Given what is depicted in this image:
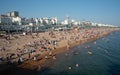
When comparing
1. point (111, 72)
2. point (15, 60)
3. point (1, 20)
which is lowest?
point (111, 72)

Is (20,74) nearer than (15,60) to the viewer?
Yes

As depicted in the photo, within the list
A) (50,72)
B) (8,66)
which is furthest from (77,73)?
(8,66)

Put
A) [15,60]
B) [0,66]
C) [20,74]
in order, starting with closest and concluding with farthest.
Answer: [20,74]
[0,66]
[15,60]

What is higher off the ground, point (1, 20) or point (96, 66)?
point (1, 20)

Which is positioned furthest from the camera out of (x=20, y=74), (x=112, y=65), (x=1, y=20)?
(x=1, y=20)

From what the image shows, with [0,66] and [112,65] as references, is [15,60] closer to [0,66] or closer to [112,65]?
[0,66]

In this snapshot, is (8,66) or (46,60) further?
(46,60)

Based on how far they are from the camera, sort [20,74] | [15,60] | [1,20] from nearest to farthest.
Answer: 1. [20,74]
2. [15,60]
3. [1,20]

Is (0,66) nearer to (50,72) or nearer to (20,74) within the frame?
(20,74)

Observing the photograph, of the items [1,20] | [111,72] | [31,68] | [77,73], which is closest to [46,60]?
→ [31,68]
